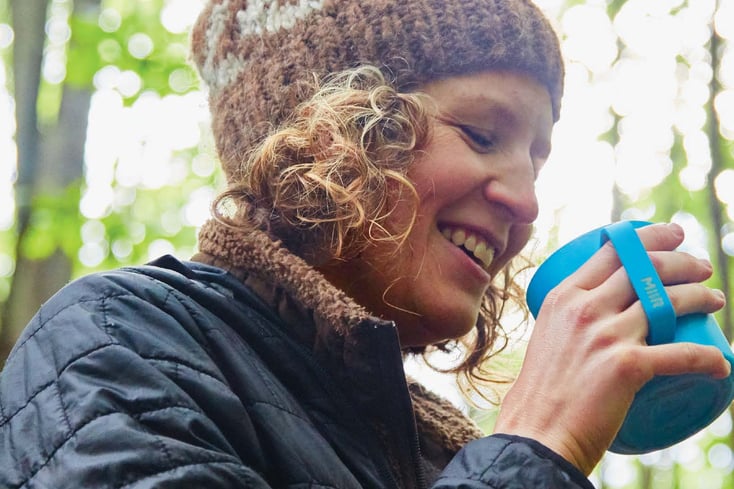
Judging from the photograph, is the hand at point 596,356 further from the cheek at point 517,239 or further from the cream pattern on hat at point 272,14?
the cream pattern on hat at point 272,14

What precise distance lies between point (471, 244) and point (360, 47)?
54 centimetres

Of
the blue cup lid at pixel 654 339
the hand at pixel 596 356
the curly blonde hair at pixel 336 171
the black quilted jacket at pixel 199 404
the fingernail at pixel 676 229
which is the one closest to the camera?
the black quilted jacket at pixel 199 404

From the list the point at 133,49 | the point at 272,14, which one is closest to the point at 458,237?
the point at 272,14

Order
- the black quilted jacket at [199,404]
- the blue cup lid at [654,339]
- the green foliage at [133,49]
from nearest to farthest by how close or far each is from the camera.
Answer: the black quilted jacket at [199,404] → the blue cup lid at [654,339] → the green foliage at [133,49]

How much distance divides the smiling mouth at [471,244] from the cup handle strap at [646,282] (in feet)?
1.20

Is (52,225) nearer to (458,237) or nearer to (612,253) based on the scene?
(458,237)

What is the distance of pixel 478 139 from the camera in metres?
1.92

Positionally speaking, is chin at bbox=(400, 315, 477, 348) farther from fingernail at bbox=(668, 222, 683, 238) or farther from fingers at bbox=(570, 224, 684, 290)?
fingernail at bbox=(668, 222, 683, 238)

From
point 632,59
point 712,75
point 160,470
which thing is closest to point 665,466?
point 632,59

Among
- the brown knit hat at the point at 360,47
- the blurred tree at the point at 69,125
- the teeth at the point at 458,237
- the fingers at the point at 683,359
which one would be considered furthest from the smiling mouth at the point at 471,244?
the blurred tree at the point at 69,125

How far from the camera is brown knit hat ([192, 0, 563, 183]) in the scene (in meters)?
1.96

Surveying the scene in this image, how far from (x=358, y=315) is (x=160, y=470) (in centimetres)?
54

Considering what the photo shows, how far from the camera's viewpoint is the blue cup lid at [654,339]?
4.86 ft

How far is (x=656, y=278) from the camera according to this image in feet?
4.95
